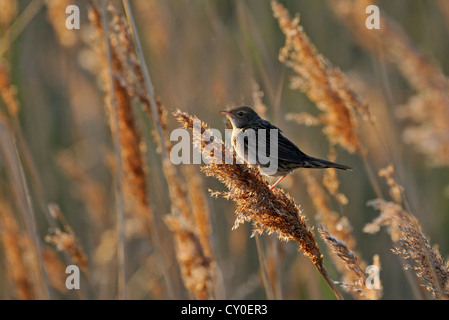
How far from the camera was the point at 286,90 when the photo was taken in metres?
4.53

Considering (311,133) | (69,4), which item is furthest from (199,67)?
(311,133)

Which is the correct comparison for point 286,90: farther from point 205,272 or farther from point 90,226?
point 205,272

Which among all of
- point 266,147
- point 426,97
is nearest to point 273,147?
point 266,147

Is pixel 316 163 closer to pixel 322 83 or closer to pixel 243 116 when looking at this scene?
pixel 322 83

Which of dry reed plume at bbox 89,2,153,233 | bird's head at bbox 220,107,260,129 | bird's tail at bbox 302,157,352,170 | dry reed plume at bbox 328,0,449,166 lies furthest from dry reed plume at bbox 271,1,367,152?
dry reed plume at bbox 89,2,153,233

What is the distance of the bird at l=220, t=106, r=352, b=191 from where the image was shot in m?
3.04

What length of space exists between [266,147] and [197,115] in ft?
1.53

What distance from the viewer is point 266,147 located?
322 cm

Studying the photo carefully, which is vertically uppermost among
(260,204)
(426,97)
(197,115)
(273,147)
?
(197,115)

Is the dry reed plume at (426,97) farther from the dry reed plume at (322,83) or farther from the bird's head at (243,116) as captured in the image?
the bird's head at (243,116)

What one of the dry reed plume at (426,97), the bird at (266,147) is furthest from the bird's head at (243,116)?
the dry reed plume at (426,97)

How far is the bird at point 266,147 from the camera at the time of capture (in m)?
3.04

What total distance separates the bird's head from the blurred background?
15 cm
